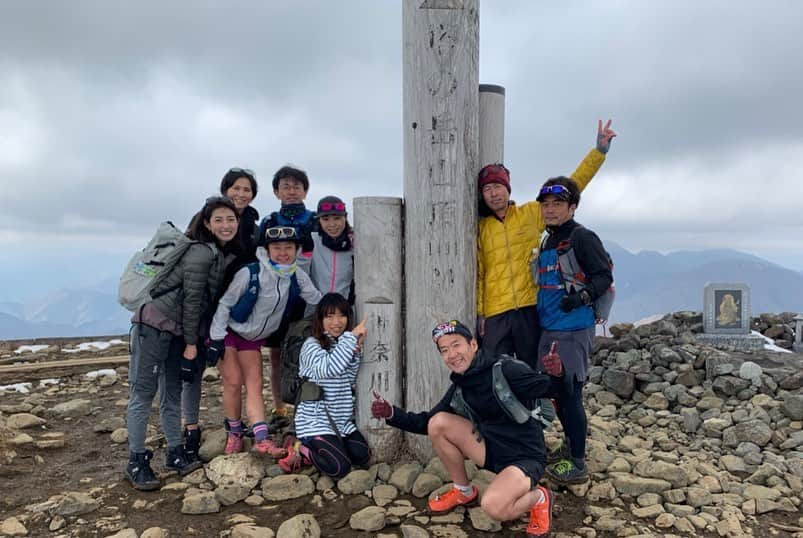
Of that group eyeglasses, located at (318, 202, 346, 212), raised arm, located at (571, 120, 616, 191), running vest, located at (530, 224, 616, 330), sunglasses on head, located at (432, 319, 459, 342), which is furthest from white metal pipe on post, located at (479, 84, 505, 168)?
sunglasses on head, located at (432, 319, 459, 342)

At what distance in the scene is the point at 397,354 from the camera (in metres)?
4.89

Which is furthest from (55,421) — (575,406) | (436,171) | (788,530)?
(788,530)

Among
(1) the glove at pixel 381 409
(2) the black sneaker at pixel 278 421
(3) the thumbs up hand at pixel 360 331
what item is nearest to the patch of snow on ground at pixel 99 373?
(2) the black sneaker at pixel 278 421

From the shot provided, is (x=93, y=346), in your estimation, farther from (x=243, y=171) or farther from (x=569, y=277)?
(x=569, y=277)

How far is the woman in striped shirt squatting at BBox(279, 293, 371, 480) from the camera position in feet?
15.2

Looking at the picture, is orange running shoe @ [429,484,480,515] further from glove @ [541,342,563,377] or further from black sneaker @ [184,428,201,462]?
black sneaker @ [184,428,201,462]

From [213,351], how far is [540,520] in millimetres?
2923

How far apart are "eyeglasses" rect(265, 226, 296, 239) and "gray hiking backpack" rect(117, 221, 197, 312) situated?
2.25ft

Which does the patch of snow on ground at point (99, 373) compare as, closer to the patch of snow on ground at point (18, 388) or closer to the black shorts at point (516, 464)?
the patch of snow on ground at point (18, 388)

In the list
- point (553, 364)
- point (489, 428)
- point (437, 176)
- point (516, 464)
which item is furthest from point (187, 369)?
point (553, 364)

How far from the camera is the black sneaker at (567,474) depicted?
4.60m

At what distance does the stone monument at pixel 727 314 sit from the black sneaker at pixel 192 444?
9.61 meters

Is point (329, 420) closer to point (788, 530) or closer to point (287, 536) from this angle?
point (287, 536)

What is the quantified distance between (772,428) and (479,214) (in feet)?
15.5
